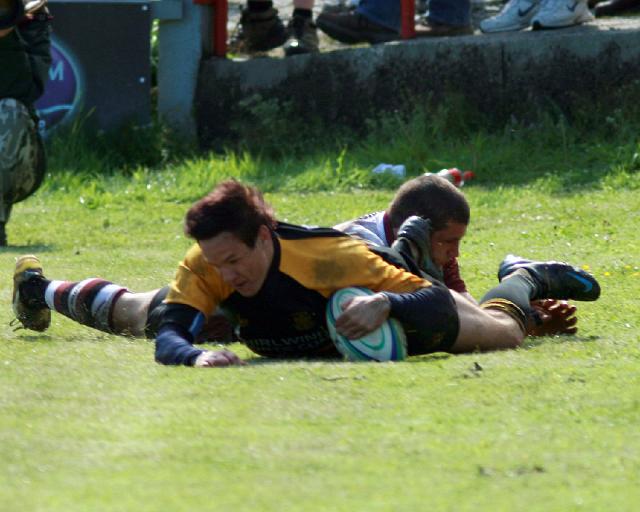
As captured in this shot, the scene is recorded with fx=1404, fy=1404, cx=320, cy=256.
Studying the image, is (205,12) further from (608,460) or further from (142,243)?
(608,460)

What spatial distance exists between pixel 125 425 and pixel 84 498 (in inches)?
27.1

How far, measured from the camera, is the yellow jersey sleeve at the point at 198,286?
5.09 meters

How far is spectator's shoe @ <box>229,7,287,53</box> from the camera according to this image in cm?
1291

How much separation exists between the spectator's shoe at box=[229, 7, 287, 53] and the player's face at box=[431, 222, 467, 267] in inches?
291

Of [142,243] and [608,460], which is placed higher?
[608,460]

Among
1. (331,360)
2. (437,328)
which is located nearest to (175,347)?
(331,360)

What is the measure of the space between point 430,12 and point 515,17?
0.87 meters

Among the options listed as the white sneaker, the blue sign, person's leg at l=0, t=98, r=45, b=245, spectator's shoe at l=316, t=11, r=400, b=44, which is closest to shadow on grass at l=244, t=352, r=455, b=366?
person's leg at l=0, t=98, r=45, b=245

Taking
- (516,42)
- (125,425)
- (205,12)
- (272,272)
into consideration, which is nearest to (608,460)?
(125,425)

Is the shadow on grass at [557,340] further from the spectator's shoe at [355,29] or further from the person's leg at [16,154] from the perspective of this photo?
the spectator's shoe at [355,29]

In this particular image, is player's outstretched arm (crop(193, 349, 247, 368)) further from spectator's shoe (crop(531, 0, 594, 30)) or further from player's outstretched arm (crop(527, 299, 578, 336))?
spectator's shoe (crop(531, 0, 594, 30))

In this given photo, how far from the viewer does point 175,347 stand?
4883mm

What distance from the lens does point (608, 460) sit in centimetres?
355

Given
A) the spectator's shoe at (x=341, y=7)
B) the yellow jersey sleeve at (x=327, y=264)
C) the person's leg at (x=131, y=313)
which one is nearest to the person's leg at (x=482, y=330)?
the yellow jersey sleeve at (x=327, y=264)
